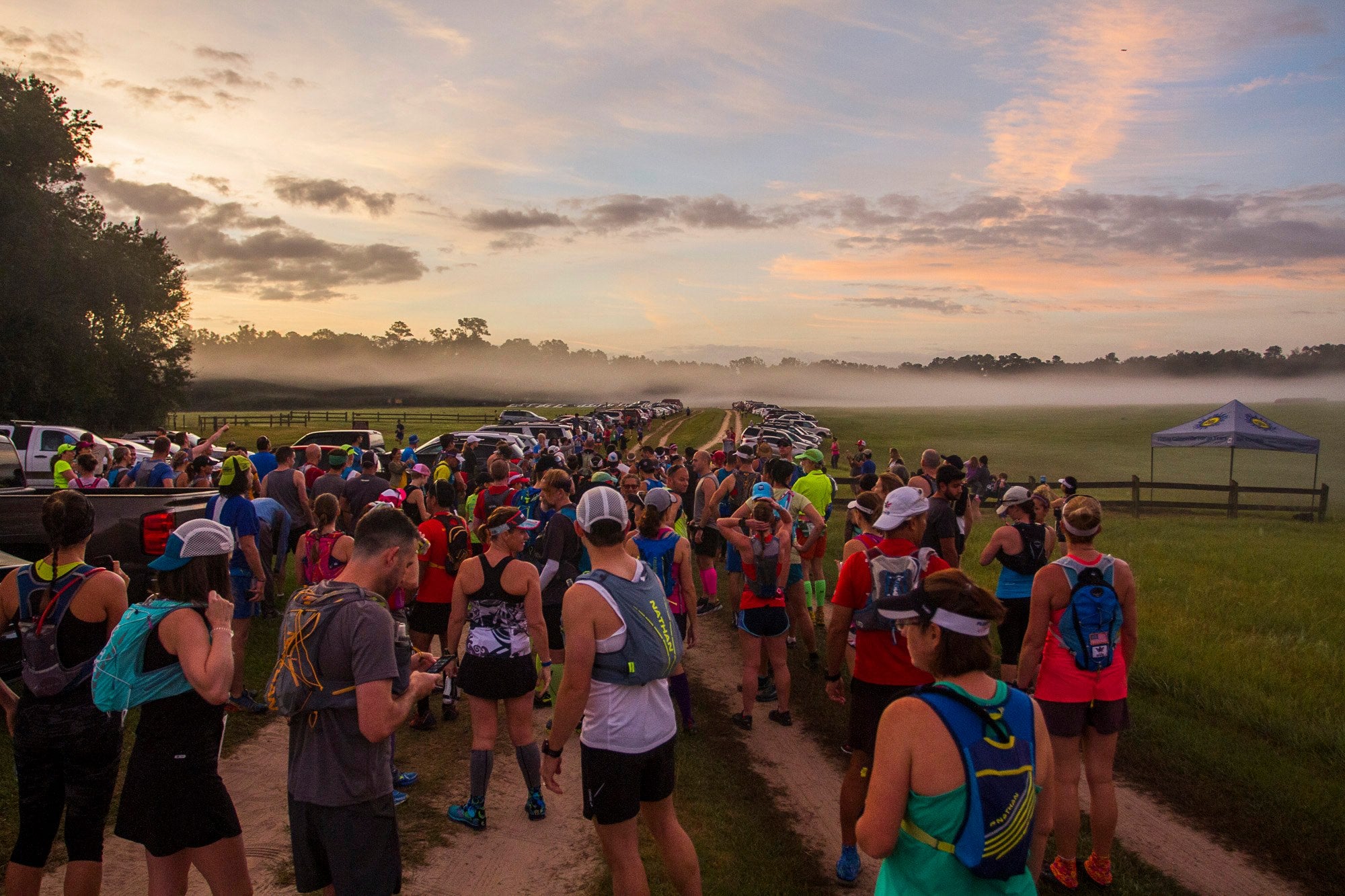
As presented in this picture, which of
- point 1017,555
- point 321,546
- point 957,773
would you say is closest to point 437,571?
point 321,546

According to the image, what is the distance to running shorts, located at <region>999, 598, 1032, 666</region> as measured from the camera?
653cm

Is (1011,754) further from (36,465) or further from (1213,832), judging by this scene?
(36,465)

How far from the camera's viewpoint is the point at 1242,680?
8.43 metres

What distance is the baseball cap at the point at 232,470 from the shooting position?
7.47 metres

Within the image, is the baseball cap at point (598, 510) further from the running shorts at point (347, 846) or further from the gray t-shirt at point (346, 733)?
the running shorts at point (347, 846)

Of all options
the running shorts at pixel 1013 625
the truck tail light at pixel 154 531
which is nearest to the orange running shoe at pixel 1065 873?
the running shorts at pixel 1013 625

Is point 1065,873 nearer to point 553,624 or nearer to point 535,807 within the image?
point 535,807

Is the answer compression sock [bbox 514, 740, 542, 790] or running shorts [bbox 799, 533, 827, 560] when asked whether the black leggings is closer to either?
compression sock [bbox 514, 740, 542, 790]

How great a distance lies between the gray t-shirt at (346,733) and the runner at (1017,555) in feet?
15.7

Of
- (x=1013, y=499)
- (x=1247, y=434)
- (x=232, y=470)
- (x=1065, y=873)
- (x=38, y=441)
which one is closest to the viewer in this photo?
(x=1065, y=873)

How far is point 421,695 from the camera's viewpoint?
330cm

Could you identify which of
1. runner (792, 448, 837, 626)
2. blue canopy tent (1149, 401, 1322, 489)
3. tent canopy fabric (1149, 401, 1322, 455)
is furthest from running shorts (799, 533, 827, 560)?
tent canopy fabric (1149, 401, 1322, 455)

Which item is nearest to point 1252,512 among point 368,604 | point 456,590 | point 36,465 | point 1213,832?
point 1213,832

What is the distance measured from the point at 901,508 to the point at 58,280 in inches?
1623
